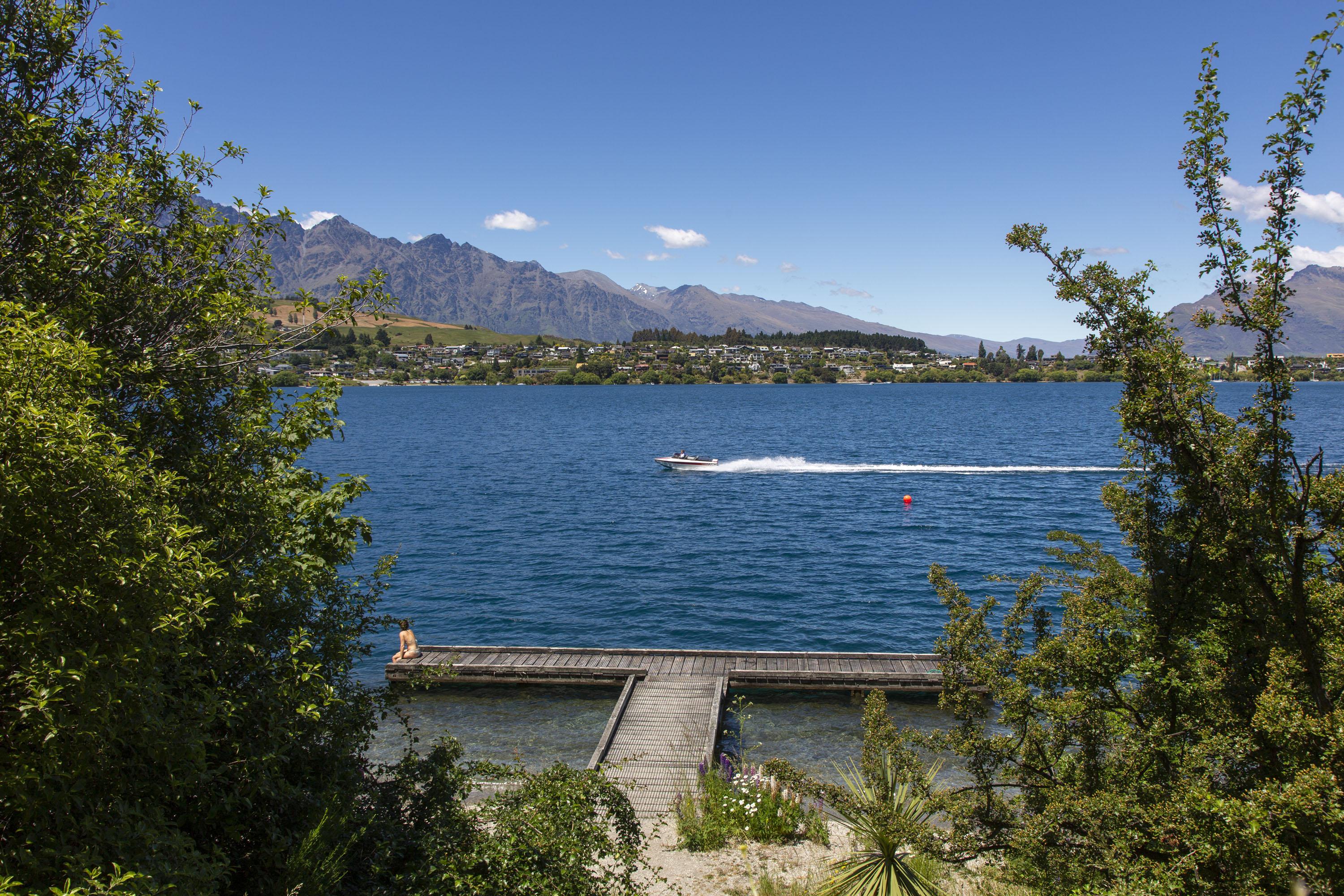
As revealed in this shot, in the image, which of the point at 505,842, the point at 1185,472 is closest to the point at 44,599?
the point at 505,842

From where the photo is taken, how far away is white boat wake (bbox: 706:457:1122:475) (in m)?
68.8

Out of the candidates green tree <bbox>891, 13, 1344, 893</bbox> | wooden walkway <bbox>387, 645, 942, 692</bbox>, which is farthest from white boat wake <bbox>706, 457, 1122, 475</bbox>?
green tree <bbox>891, 13, 1344, 893</bbox>

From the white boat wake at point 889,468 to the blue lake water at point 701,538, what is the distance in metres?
0.43

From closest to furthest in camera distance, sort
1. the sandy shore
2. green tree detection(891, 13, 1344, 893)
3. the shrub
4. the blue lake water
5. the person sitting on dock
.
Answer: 1. green tree detection(891, 13, 1344, 893)
2. the sandy shore
3. the shrub
4. the person sitting on dock
5. the blue lake water

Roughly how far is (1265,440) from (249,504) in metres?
11.1

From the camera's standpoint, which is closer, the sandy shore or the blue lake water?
the sandy shore

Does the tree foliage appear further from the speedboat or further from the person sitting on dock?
the speedboat

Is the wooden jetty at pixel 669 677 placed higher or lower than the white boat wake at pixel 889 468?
lower

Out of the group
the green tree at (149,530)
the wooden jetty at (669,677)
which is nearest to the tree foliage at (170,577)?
the green tree at (149,530)

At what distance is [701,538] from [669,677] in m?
21.6

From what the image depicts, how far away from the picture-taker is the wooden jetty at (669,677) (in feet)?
61.8

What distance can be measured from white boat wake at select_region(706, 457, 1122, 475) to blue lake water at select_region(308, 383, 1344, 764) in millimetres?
427

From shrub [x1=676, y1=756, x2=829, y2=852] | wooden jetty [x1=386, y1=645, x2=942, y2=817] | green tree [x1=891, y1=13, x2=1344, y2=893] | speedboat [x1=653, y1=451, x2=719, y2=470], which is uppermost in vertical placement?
green tree [x1=891, y1=13, x2=1344, y2=893]

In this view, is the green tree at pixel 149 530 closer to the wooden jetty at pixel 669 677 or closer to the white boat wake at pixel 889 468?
the wooden jetty at pixel 669 677
